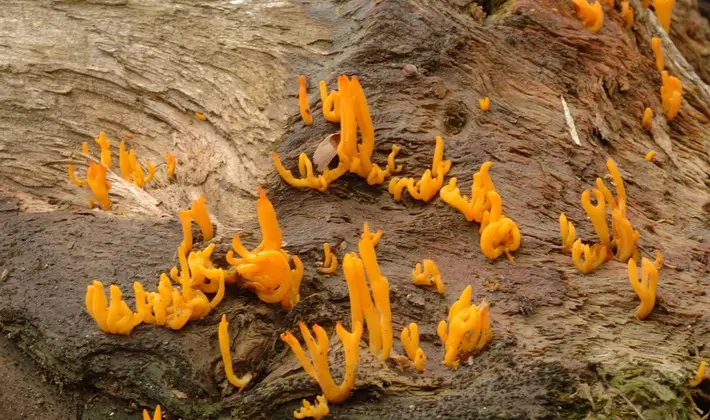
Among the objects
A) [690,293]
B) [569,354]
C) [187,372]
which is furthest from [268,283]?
[690,293]

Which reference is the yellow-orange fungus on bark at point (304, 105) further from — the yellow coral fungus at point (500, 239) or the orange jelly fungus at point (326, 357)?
the orange jelly fungus at point (326, 357)

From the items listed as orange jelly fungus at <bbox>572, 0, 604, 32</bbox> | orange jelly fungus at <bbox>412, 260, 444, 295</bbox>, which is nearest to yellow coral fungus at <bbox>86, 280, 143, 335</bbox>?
orange jelly fungus at <bbox>412, 260, 444, 295</bbox>

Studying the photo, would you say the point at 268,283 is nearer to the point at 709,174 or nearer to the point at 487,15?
the point at 487,15

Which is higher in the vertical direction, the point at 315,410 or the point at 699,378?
the point at 699,378

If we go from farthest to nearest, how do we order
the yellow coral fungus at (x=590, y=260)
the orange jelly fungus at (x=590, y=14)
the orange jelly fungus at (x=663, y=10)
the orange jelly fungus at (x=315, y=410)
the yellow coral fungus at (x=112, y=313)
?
the orange jelly fungus at (x=663, y=10)
the orange jelly fungus at (x=590, y=14)
the yellow coral fungus at (x=590, y=260)
the yellow coral fungus at (x=112, y=313)
the orange jelly fungus at (x=315, y=410)

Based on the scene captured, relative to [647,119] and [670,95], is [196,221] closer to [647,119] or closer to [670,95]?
[647,119]

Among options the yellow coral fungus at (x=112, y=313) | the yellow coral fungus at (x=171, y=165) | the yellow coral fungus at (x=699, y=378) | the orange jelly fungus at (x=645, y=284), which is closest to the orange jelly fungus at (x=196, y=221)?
the yellow coral fungus at (x=112, y=313)

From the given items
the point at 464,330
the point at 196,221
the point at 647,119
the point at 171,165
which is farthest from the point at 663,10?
the point at 196,221

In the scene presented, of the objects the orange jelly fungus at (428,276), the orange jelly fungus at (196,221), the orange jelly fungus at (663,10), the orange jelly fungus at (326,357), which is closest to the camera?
the orange jelly fungus at (326,357)
